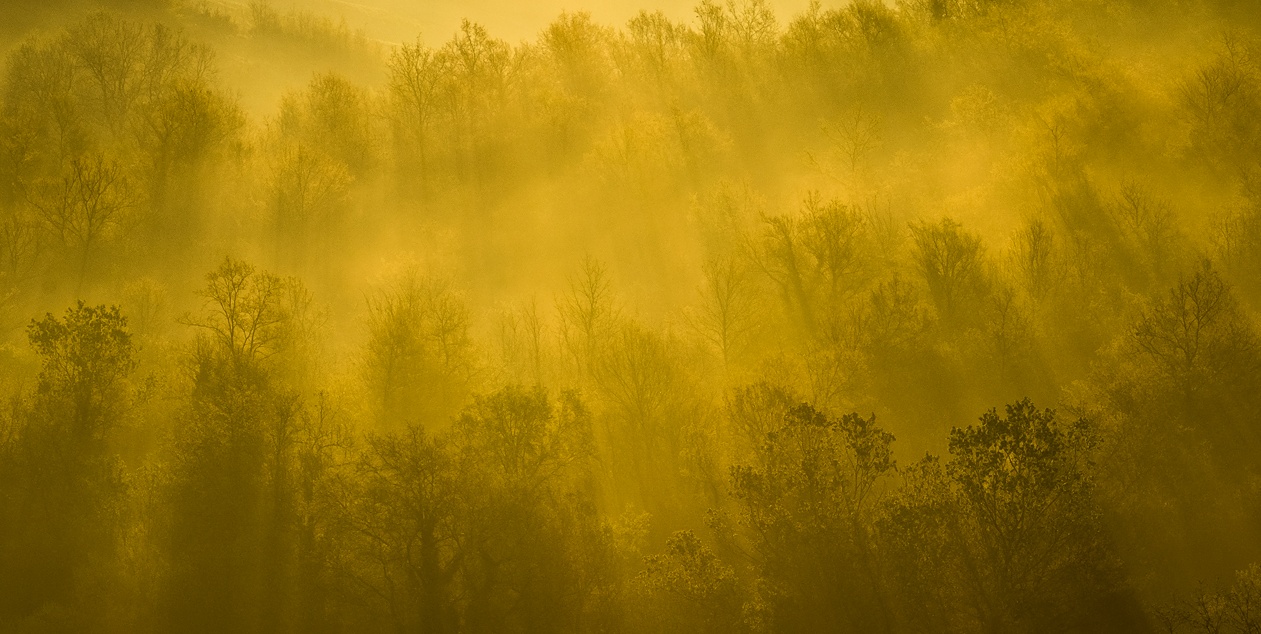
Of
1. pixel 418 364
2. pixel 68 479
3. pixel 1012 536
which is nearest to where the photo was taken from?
pixel 1012 536

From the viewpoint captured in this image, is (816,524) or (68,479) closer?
(816,524)

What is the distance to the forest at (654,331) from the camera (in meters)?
31.2

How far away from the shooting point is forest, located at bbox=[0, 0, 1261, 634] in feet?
102

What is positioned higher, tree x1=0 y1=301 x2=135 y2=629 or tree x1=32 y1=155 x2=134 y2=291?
tree x1=32 y1=155 x2=134 y2=291

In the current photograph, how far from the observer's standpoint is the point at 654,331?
1969 inches

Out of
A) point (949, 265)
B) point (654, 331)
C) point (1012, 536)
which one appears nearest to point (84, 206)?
point (654, 331)

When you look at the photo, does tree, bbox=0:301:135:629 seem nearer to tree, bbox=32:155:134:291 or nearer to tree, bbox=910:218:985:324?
tree, bbox=32:155:134:291

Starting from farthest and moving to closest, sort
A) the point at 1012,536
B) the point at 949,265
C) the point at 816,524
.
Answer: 1. the point at 949,265
2. the point at 816,524
3. the point at 1012,536

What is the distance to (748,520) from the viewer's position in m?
32.0

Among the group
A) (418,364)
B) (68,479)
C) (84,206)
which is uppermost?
(84,206)

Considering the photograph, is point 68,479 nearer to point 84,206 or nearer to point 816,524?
point 84,206

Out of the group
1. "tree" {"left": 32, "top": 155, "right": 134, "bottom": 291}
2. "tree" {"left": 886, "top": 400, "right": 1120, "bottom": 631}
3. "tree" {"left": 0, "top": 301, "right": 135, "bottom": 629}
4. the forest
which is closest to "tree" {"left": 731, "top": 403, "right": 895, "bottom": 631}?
the forest

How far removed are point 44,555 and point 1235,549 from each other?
1998 inches

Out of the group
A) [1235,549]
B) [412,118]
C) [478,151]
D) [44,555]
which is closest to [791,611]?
[1235,549]
